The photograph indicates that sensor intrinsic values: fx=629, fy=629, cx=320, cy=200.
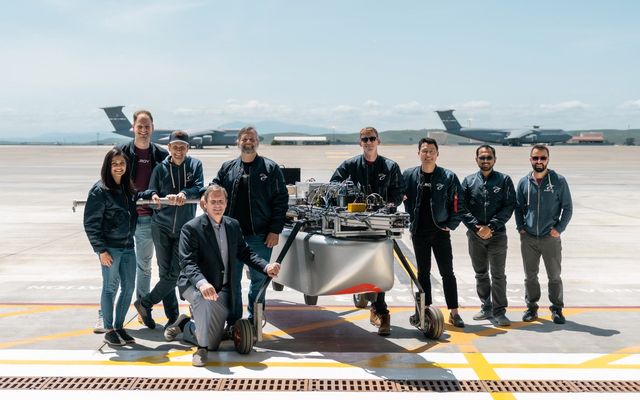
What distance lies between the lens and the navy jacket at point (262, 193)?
6348 mm

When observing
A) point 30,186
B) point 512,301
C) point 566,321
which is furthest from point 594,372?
point 30,186

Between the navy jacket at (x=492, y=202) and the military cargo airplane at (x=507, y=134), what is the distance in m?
115

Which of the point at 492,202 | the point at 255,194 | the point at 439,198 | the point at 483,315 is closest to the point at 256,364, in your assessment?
the point at 255,194

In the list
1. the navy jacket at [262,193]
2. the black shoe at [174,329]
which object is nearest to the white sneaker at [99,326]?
the black shoe at [174,329]

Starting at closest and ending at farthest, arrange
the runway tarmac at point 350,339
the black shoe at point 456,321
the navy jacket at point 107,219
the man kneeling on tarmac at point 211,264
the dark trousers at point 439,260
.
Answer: the runway tarmac at point 350,339 < the man kneeling on tarmac at point 211,264 < the navy jacket at point 107,219 < the black shoe at point 456,321 < the dark trousers at point 439,260

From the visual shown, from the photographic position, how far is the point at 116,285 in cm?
616

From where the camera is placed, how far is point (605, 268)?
9.82 m

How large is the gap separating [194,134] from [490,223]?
105229mm

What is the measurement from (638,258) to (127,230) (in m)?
8.60

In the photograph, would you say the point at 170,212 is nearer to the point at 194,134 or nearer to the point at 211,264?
the point at 211,264

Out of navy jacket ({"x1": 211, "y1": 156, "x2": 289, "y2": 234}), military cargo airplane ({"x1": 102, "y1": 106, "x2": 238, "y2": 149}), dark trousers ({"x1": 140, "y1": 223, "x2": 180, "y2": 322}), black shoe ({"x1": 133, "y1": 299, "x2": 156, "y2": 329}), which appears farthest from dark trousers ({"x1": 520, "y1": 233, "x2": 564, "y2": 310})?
military cargo airplane ({"x1": 102, "y1": 106, "x2": 238, "y2": 149})

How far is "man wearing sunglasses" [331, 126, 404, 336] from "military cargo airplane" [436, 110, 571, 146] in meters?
115

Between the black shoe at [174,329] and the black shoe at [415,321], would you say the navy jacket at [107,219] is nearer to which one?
the black shoe at [174,329]

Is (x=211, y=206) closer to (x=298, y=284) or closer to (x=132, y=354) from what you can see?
(x=298, y=284)
